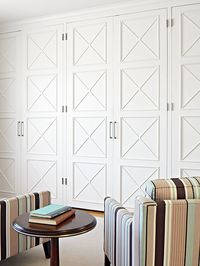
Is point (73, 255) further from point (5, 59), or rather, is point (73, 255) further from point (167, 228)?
point (5, 59)

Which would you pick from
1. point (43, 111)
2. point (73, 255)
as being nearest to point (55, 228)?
point (73, 255)

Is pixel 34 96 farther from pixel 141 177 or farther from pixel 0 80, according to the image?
pixel 141 177

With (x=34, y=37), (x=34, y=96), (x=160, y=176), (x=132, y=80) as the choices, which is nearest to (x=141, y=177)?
(x=160, y=176)

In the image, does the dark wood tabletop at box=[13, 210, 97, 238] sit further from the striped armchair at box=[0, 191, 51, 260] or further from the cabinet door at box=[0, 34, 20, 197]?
the cabinet door at box=[0, 34, 20, 197]

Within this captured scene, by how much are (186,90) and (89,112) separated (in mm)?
1320

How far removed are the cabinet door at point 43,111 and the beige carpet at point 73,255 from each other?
1585mm

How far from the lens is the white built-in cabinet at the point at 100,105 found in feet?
13.6

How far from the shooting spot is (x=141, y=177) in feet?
14.4

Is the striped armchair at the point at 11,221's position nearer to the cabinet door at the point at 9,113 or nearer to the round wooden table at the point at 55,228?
the round wooden table at the point at 55,228

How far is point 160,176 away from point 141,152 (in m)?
0.38

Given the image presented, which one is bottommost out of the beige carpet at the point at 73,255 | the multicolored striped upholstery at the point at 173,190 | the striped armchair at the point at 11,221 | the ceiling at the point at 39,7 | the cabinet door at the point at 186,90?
the beige carpet at the point at 73,255

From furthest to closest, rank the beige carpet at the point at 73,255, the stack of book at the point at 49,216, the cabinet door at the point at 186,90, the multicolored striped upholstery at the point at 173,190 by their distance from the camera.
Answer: the cabinet door at the point at 186,90
the beige carpet at the point at 73,255
the stack of book at the point at 49,216
the multicolored striped upholstery at the point at 173,190

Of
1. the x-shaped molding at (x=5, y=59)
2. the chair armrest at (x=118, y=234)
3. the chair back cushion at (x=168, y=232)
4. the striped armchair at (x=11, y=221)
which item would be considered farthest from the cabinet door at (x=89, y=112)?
the chair back cushion at (x=168, y=232)

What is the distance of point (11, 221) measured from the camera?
2.59m
